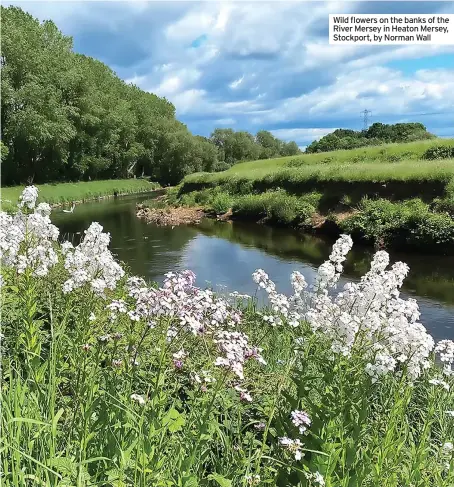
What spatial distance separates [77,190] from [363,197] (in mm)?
33806

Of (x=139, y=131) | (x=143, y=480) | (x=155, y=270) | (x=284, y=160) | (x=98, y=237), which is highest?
(x=139, y=131)

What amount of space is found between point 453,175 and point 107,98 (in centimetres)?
5028

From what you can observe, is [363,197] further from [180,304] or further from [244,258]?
[180,304]

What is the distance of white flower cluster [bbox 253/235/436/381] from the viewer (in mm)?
3722

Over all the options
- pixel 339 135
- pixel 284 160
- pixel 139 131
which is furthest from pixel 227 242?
pixel 339 135

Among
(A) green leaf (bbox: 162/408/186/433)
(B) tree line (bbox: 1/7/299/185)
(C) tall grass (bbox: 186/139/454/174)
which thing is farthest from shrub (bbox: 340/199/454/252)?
(B) tree line (bbox: 1/7/299/185)

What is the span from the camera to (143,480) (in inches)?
112

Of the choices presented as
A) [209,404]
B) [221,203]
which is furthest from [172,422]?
[221,203]

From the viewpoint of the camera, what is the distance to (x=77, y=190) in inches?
2099

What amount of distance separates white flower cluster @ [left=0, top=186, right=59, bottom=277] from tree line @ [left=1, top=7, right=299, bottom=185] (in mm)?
35084

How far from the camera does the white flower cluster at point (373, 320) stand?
372cm

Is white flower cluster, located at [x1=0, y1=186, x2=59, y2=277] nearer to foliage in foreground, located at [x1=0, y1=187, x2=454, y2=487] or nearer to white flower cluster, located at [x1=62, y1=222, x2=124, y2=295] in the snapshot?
foliage in foreground, located at [x1=0, y1=187, x2=454, y2=487]

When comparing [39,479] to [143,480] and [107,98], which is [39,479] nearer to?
[143,480]

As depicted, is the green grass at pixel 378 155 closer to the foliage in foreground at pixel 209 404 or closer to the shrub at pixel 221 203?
the shrub at pixel 221 203
